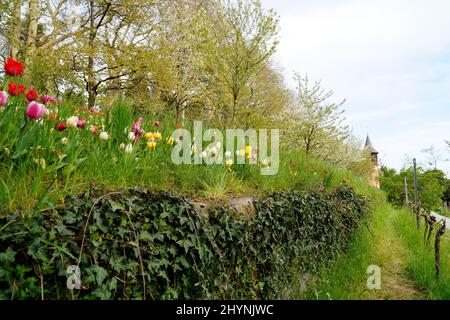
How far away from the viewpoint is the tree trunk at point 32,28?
32.2 feet

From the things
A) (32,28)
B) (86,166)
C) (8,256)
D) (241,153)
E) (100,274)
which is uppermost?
(32,28)

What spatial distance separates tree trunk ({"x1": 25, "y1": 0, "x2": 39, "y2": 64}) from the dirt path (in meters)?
10.3

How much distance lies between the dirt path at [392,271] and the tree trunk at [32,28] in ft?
33.9

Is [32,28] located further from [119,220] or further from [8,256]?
[8,256]

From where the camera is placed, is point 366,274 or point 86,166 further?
point 366,274

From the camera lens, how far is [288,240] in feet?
9.79

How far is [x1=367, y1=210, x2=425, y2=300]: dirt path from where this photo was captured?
363cm

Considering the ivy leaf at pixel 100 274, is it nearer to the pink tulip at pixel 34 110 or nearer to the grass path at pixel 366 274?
the pink tulip at pixel 34 110

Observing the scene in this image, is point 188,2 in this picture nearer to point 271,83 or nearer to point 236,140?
point 271,83

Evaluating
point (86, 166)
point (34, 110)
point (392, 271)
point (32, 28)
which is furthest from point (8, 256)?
point (32, 28)

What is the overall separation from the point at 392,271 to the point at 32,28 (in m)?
13.3

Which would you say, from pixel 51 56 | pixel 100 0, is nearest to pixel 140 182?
pixel 51 56

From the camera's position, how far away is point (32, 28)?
1132cm

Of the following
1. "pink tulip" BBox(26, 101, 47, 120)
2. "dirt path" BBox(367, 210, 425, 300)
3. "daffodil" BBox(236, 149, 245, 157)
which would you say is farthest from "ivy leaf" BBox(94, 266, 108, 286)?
"dirt path" BBox(367, 210, 425, 300)
